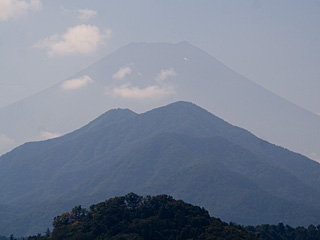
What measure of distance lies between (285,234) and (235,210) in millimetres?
75836

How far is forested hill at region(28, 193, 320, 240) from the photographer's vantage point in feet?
163

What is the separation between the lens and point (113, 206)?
2217 inches

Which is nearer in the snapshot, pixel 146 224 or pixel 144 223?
pixel 146 224

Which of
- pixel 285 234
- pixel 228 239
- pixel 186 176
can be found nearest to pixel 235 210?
pixel 186 176

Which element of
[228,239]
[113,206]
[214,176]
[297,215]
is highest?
[214,176]

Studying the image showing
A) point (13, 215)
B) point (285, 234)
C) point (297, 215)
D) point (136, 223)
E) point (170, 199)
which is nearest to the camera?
point (136, 223)

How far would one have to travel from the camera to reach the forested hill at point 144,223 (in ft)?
163

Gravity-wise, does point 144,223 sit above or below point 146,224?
above

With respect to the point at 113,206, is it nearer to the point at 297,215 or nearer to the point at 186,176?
the point at 297,215

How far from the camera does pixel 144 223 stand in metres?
51.8

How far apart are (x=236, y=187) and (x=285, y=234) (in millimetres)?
91718

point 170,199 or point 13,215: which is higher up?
point 13,215

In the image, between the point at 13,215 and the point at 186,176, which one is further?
the point at 186,176

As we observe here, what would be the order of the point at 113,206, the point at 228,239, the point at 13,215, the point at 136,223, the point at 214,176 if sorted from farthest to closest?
the point at 214,176, the point at 13,215, the point at 113,206, the point at 136,223, the point at 228,239
